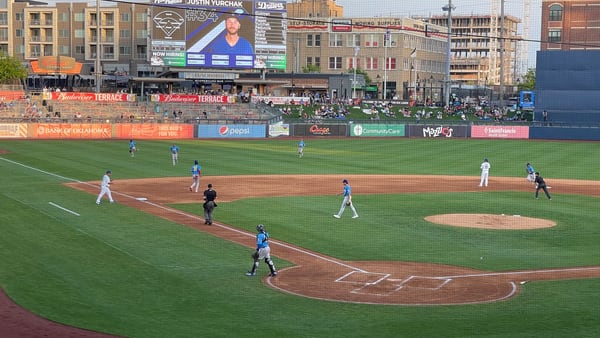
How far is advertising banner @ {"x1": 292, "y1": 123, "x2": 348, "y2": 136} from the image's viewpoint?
77.9 m

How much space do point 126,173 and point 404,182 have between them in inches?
607

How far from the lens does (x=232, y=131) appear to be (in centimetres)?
7431

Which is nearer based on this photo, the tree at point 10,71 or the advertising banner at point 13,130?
the advertising banner at point 13,130

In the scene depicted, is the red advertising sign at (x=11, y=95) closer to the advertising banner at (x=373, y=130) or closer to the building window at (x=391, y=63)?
the advertising banner at (x=373, y=130)

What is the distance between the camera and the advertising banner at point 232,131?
7300 cm


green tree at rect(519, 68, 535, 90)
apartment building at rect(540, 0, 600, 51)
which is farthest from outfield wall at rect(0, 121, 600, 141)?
green tree at rect(519, 68, 535, 90)

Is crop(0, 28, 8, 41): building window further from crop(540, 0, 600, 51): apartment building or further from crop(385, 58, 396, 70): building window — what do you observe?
crop(540, 0, 600, 51): apartment building

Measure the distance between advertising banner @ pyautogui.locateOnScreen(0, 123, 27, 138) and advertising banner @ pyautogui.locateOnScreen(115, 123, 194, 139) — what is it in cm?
750

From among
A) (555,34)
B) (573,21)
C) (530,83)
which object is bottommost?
(530,83)

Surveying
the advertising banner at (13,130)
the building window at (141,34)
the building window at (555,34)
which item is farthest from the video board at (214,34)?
the building window at (555,34)

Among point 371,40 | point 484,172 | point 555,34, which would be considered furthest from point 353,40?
point 484,172

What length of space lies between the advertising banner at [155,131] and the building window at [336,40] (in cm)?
5584

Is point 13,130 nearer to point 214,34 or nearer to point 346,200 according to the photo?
point 214,34

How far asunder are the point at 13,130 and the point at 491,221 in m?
46.3
